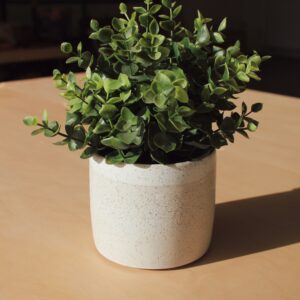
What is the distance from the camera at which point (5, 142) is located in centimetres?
107

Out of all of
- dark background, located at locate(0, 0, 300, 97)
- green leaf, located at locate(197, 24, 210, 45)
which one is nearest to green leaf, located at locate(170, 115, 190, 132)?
green leaf, located at locate(197, 24, 210, 45)

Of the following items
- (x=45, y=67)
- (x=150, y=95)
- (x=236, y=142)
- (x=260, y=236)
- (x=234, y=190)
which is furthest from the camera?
(x=45, y=67)

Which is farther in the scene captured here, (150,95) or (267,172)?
(267,172)

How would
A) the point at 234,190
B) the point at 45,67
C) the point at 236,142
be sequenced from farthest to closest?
the point at 45,67, the point at 236,142, the point at 234,190

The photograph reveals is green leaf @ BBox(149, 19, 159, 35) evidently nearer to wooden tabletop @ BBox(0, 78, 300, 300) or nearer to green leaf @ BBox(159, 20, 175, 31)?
green leaf @ BBox(159, 20, 175, 31)

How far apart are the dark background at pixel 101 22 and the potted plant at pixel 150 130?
3425 mm

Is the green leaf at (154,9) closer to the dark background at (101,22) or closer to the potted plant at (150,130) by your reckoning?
the potted plant at (150,130)

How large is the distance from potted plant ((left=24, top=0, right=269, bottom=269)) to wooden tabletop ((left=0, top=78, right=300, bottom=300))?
0.04m

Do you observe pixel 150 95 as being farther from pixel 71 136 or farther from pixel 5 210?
pixel 5 210

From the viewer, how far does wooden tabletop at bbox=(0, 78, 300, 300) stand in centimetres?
57

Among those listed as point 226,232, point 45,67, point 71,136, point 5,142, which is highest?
point 71,136

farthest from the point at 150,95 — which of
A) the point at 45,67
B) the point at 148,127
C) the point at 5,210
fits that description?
the point at 45,67

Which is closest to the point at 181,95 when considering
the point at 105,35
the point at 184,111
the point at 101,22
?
the point at 184,111

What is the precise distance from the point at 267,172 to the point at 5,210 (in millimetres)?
417
